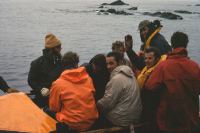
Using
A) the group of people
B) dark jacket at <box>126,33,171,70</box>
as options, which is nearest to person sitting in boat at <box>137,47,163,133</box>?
the group of people

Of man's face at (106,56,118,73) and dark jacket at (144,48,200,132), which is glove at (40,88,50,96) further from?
dark jacket at (144,48,200,132)

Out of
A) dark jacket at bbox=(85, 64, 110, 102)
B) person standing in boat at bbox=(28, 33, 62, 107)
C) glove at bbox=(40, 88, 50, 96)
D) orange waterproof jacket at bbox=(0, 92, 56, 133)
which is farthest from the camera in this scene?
person standing in boat at bbox=(28, 33, 62, 107)

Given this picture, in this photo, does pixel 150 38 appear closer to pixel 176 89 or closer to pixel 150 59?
pixel 150 59

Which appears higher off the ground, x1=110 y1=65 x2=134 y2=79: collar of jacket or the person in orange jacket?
x1=110 y1=65 x2=134 y2=79: collar of jacket

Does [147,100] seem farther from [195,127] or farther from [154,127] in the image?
[195,127]

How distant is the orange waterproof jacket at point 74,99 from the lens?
5598 mm

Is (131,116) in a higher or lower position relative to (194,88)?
lower

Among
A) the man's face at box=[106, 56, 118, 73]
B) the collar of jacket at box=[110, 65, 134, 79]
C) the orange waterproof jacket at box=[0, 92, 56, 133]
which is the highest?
the man's face at box=[106, 56, 118, 73]

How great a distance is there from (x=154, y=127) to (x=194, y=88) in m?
1.03

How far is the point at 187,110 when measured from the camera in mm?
5715

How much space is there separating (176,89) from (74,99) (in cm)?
159

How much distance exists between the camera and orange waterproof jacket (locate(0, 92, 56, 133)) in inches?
218

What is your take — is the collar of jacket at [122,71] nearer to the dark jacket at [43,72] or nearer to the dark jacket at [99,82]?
the dark jacket at [99,82]

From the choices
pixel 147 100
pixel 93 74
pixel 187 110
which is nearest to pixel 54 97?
pixel 93 74
